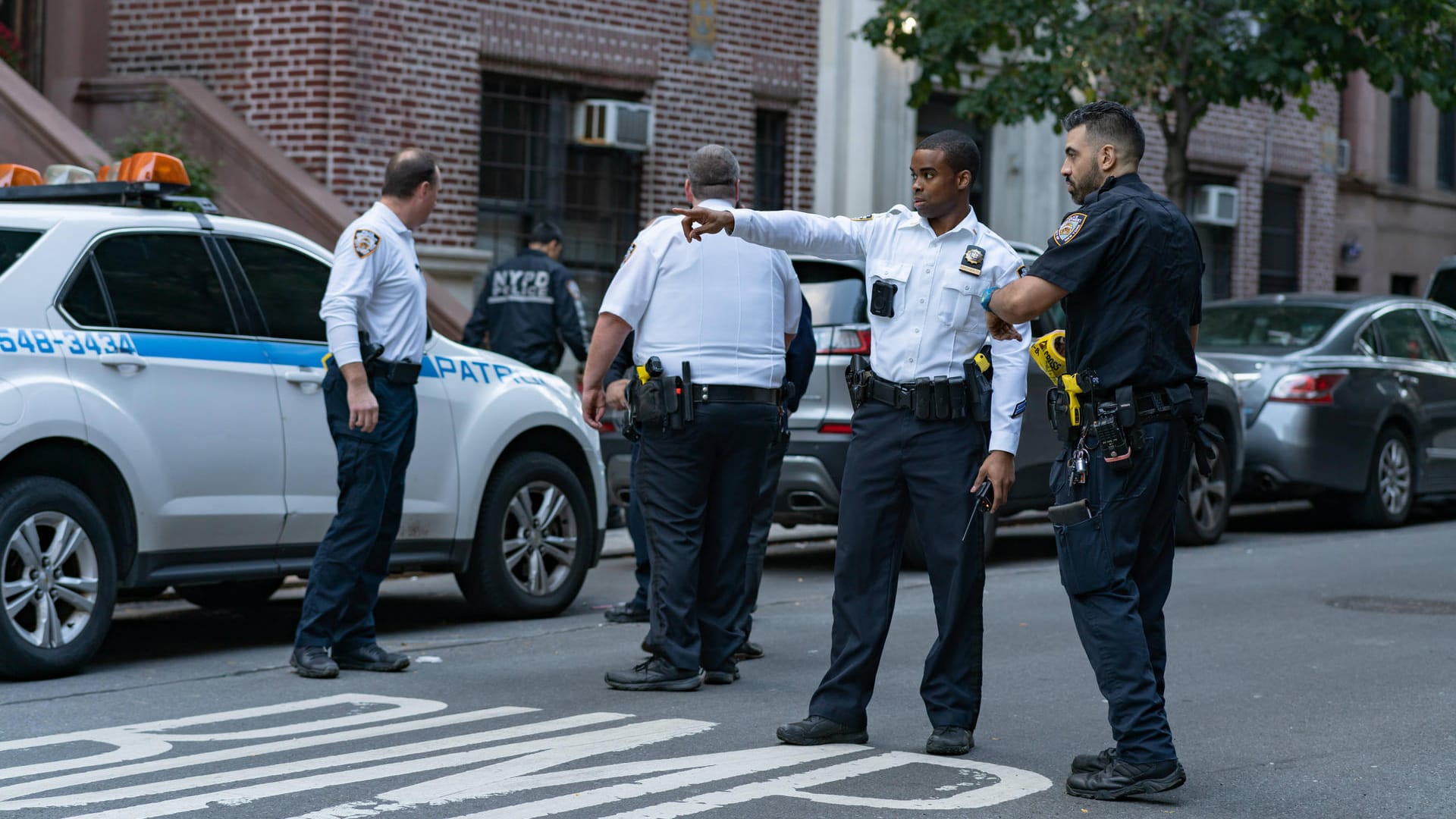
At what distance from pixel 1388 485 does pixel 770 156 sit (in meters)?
7.10

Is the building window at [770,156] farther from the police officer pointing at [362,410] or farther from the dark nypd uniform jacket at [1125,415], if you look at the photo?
the dark nypd uniform jacket at [1125,415]

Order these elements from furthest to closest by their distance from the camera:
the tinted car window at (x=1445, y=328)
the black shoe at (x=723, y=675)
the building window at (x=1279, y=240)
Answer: the building window at (x=1279, y=240) < the tinted car window at (x=1445, y=328) < the black shoe at (x=723, y=675)

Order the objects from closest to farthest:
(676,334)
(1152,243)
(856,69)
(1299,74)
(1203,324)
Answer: (1152,243) < (676,334) < (1203,324) < (1299,74) < (856,69)

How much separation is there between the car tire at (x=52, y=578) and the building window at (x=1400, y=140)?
25.1 metres

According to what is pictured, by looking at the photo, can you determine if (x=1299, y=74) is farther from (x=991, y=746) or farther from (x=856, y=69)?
(x=991, y=746)

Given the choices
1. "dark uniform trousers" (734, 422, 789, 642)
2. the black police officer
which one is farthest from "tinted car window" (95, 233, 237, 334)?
the black police officer

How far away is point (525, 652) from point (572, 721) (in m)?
1.66

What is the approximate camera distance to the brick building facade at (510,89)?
15.1 metres

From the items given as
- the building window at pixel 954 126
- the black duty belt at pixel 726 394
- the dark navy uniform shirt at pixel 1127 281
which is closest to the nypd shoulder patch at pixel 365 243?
the black duty belt at pixel 726 394

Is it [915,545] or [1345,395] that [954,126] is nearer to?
[1345,395]

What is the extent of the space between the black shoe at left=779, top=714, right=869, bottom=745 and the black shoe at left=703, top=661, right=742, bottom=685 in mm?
1197

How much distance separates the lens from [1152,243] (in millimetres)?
5340

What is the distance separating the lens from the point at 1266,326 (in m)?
14.1

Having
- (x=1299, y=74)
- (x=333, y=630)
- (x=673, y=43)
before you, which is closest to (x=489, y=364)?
(x=333, y=630)
